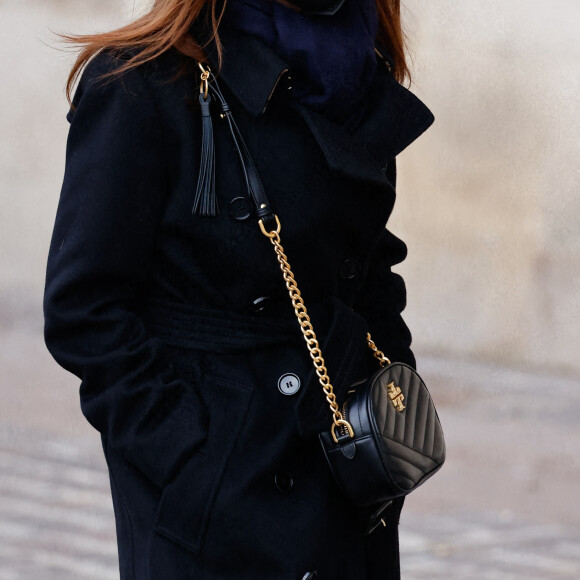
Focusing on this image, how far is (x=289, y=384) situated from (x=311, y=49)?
0.53m

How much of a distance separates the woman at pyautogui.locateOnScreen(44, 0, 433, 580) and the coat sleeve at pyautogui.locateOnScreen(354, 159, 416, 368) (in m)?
0.26

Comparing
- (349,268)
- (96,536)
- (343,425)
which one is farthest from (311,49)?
(96,536)

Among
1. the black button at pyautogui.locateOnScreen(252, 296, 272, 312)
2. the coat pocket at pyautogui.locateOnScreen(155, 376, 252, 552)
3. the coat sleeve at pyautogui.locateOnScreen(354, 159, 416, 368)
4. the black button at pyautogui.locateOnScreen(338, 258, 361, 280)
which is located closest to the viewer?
the coat pocket at pyautogui.locateOnScreen(155, 376, 252, 552)

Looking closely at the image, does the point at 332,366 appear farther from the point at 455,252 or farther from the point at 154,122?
the point at 455,252

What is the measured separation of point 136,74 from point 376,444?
2.19 ft

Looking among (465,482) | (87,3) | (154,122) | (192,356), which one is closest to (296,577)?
(192,356)

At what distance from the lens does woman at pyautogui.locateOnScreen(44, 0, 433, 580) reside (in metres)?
1.70

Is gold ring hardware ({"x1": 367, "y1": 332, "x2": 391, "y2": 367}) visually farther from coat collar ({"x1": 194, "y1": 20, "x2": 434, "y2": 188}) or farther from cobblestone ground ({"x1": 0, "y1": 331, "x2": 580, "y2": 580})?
cobblestone ground ({"x1": 0, "y1": 331, "x2": 580, "y2": 580})

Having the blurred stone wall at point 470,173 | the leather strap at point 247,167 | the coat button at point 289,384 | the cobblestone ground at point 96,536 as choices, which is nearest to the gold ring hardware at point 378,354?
the coat button at point 289,384

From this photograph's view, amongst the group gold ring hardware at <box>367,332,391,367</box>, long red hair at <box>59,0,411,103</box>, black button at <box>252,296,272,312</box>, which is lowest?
black button at <box>252,296,272,312</box>

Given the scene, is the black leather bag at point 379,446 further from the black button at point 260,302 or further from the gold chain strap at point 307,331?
the black button at point 260,302

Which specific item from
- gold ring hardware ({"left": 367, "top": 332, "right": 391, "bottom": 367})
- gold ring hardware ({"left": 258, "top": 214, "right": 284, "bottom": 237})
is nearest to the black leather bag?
gold ring hardware ({"left": 367, "top": 332, "right": 391, "bottom": 367})

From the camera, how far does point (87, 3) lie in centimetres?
644

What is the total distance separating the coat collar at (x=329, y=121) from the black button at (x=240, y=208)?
14 centimetres
